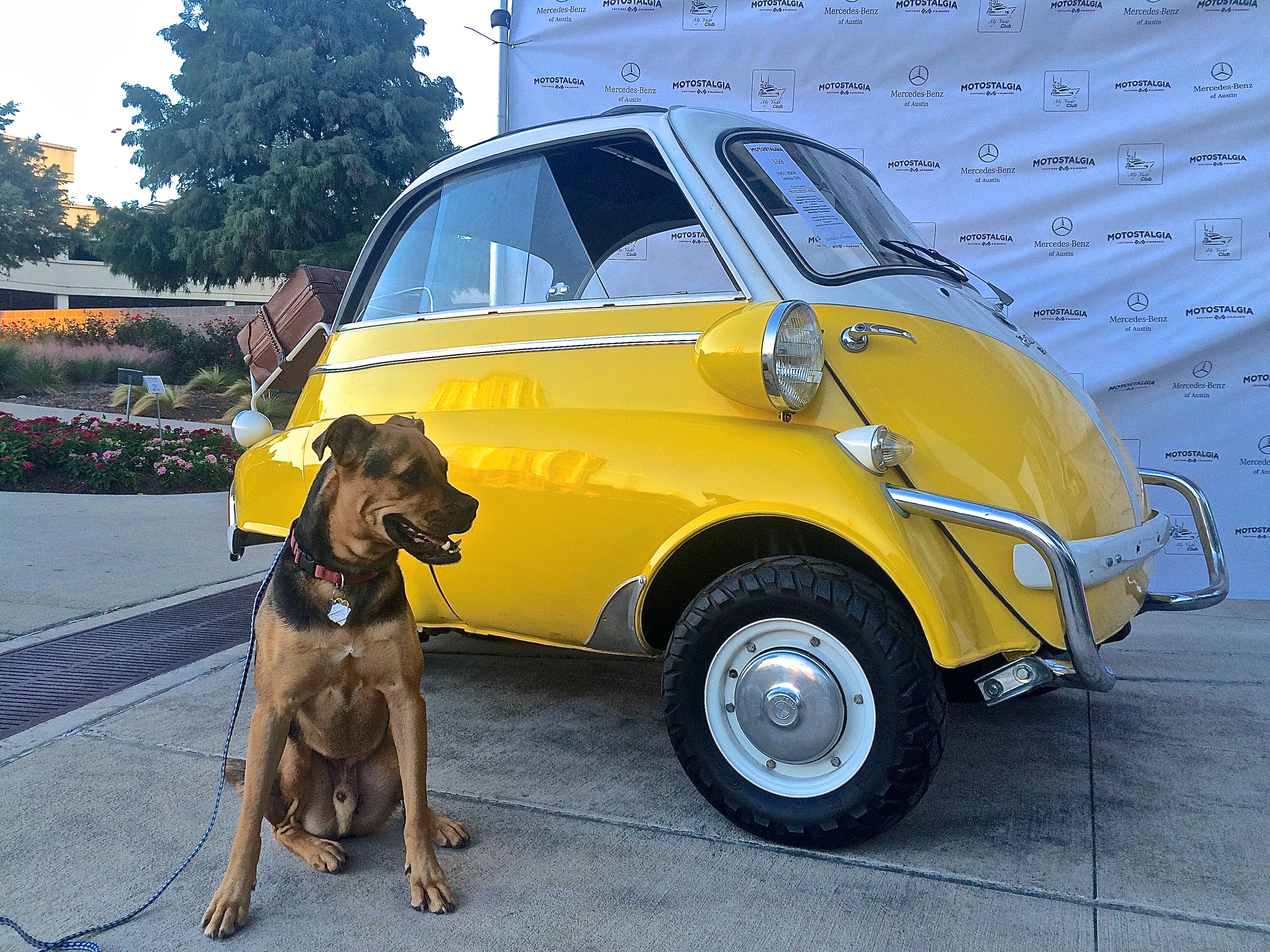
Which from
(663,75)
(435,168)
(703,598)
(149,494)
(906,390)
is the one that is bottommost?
(149,494)

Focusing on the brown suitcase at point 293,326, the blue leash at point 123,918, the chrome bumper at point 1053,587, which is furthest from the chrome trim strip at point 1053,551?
the brown suitcase at point 293,326

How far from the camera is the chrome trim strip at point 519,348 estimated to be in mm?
2930

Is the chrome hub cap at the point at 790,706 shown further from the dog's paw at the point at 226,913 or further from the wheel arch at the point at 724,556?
the dog's paw at the point at 226,913

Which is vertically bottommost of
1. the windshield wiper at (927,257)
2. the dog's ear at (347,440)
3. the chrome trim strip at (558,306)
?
the dog's ear at (347,440)

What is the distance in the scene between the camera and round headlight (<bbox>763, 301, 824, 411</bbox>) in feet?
8.12

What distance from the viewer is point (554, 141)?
3.42 metres

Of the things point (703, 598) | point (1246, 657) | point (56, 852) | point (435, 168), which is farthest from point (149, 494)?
point (1246, 657)

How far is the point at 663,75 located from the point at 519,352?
11.8ft

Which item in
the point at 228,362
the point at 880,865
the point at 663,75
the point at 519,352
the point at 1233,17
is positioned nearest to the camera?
the point at 880,865

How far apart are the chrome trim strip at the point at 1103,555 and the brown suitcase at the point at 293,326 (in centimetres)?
322

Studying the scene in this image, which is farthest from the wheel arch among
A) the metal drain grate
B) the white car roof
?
the metal drain grate

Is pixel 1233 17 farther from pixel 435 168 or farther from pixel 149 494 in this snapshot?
pixel 149 494

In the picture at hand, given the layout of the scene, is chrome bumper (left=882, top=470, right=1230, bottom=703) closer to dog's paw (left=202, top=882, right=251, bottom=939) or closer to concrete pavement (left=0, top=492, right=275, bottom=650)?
dog's paw (left=202, top=882, right=251, bottom=939)

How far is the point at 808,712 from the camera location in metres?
2.56
